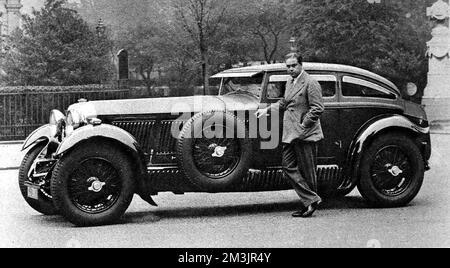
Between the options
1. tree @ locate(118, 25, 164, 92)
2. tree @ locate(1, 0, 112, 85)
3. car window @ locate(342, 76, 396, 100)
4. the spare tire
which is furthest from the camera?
tree @ locate(118, 25, 164, 92)

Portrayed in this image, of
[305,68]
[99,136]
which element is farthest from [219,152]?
[305,68]

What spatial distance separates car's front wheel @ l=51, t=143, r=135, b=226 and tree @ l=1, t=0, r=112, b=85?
1393 cm

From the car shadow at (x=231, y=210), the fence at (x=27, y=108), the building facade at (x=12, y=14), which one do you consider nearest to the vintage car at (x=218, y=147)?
the car shadow at (x=231, y=210)

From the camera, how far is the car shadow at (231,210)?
8781 millimetres

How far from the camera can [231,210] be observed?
9.26 m

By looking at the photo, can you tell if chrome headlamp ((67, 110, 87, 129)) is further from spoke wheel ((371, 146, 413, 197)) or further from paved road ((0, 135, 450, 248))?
spoke wheel ((371, 146, 413, 197))

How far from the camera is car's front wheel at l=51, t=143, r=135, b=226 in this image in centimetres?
791

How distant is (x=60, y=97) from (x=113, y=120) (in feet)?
37.2

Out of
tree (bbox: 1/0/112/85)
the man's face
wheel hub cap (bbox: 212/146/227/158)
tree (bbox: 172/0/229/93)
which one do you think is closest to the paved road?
wheel hub cap (bbox: 212/146/227/158)

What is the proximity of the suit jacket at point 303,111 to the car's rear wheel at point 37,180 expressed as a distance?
2894 mm

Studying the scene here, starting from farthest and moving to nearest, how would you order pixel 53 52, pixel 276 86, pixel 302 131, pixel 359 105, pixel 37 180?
pixel 53 52
pixel 359 105
pixel 276 86
pixel 37 180
pixel 302 131

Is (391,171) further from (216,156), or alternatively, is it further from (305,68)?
(216,156)

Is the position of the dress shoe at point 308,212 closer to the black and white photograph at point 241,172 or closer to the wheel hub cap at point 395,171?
the black and white photograph at point 241,172

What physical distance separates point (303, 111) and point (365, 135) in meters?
1.03
